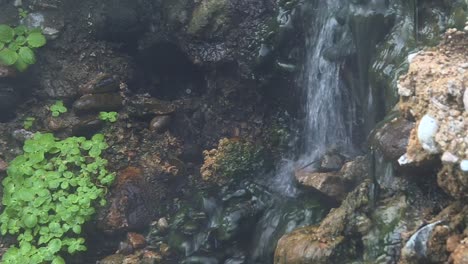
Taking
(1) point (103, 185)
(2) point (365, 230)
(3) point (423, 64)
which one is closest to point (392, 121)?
(3) point (423, 64)

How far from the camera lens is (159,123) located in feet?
16.9

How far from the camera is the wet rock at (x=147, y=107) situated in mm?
5168

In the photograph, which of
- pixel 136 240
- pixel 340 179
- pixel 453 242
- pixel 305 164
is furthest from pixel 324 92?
pixel 453 242

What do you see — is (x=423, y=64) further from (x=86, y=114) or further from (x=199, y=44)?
(x=86, y=114)

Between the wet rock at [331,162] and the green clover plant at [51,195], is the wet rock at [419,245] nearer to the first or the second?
the wet rock at [331,162]

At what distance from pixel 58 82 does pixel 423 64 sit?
3589 millimetres

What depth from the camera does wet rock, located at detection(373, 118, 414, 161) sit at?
314cm

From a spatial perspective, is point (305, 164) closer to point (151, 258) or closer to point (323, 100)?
point (323, 100)

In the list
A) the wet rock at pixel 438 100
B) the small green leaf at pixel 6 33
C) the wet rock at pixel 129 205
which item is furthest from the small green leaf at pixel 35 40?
the wet rock at pixel 438 100

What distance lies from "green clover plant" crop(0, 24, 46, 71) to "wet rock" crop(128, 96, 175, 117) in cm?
101

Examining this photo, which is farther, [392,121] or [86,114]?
[86,114]

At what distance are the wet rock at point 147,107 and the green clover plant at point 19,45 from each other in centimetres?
101

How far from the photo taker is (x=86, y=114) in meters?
5.06

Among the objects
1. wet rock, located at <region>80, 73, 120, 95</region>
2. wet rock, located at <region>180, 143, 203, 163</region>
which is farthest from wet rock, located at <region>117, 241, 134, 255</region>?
wet rock, located at <region>80, 73, 120, 95</region>
